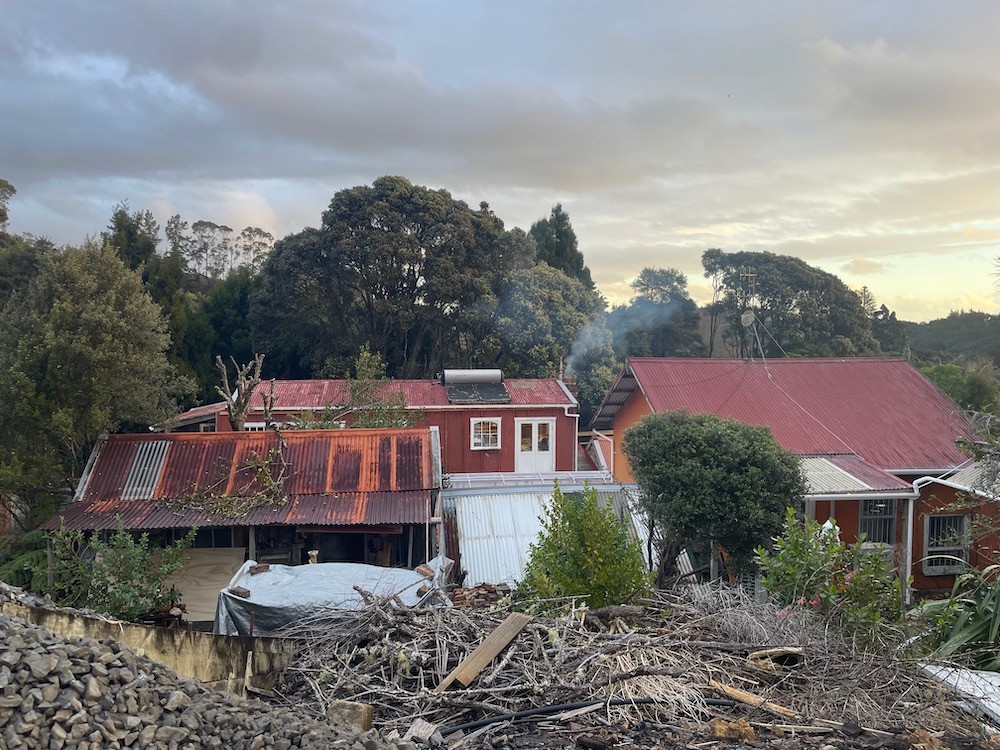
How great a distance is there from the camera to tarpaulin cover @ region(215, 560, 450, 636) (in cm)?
870

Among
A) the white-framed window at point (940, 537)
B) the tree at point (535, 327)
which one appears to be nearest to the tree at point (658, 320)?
the tree at point (535, 327)

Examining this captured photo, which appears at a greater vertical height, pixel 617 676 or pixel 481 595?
pixel 617 676

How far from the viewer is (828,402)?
715 inches

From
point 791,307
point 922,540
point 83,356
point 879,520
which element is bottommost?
point 922,540

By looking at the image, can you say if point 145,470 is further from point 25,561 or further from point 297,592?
point 297,592

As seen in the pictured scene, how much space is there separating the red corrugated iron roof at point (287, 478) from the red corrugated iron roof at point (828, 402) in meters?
6.63

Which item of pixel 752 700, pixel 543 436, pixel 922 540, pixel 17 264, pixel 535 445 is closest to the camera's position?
pixel 752 700

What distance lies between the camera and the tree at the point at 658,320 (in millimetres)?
38438

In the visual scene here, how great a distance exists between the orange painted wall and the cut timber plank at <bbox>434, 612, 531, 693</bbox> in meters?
11.6

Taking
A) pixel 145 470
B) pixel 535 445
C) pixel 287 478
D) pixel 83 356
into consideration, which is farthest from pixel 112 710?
pixel 535 445

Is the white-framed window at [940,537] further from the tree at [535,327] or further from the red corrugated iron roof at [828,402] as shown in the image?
the tree at [535,327]

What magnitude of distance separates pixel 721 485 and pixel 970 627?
3996mm

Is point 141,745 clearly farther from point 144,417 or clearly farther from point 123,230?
point 123,230

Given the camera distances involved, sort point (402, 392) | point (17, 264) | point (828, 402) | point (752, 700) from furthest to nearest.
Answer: point (17, 264) → point (402, 392) → point (828, 402) → point (752, 700)
